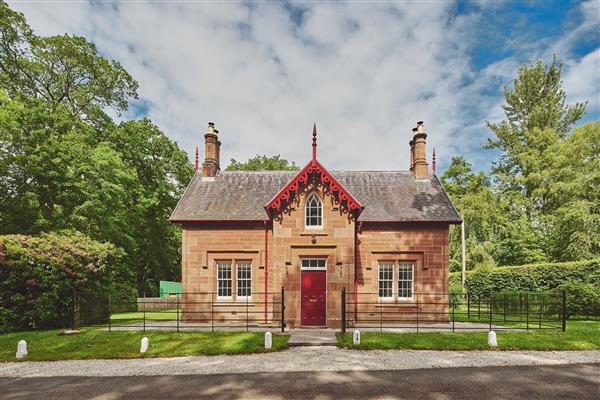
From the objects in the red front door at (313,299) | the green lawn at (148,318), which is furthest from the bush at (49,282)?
the red front door at (313,299)

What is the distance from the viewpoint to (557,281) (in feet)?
61.8

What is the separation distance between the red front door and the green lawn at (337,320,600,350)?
2.32 meters

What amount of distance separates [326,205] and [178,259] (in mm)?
32269

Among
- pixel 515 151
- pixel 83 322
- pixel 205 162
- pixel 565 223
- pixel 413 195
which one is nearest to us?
pixel 83 322

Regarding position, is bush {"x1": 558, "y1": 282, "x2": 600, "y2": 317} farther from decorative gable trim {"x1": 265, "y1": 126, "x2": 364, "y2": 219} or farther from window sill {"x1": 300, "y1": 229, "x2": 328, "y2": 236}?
window sill {"x1": 300, "y1": 229, "x2": 328, "y2": 236}

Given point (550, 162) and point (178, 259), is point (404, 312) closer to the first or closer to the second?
point (550, 162)

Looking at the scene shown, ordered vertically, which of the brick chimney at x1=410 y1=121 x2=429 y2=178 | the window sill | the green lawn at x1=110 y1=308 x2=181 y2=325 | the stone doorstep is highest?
the brick chimney at x1=410 y1=121 x2=429 y2=178

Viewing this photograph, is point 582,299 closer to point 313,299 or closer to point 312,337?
point 313,299

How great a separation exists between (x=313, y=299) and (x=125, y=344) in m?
8.33

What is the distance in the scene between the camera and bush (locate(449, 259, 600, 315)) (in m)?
17.3

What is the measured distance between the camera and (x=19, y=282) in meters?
14.0

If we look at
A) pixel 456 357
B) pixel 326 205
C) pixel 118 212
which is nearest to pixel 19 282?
pixel 118 212

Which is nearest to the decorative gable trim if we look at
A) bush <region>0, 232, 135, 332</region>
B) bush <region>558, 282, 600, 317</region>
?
bush <region>0, 232, 135, 332</region>

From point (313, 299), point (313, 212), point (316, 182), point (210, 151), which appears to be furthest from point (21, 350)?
point (316, 182)
